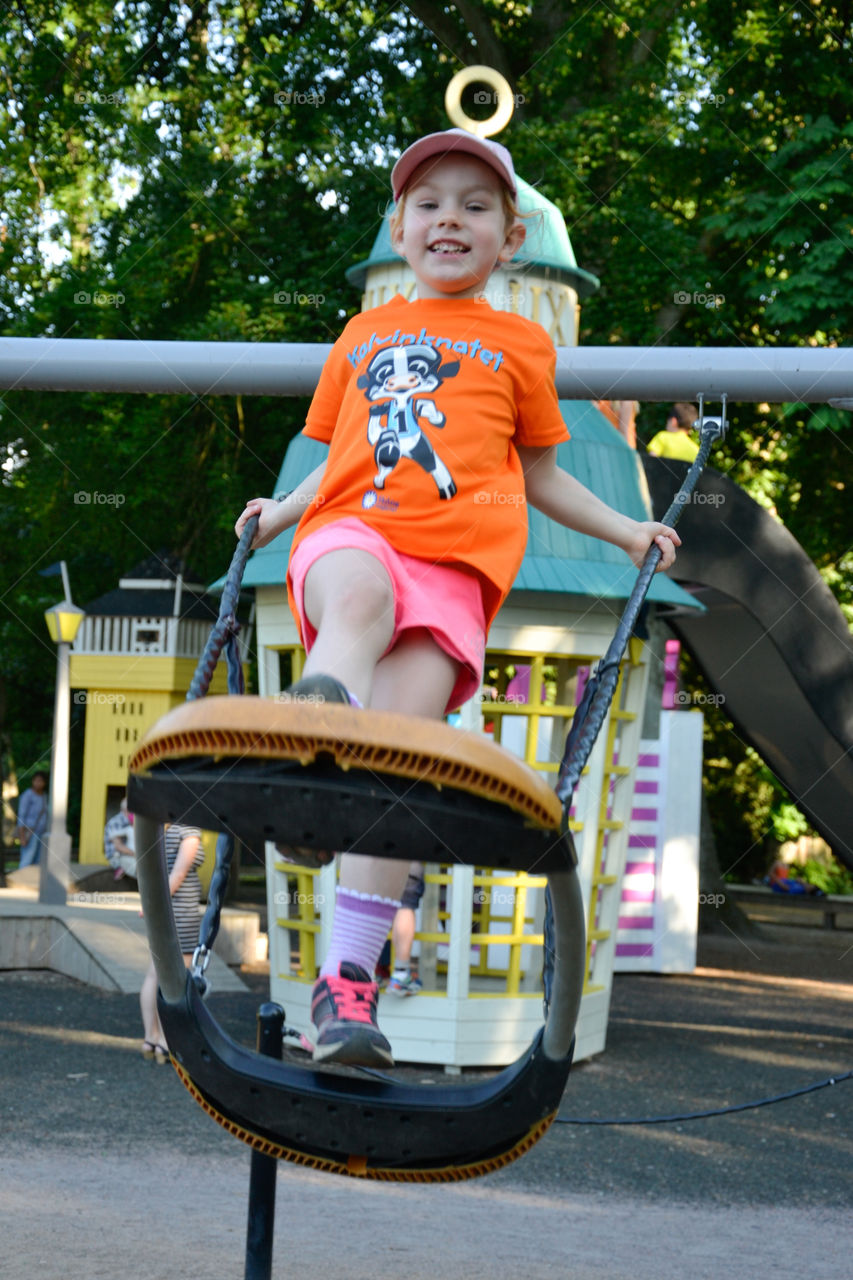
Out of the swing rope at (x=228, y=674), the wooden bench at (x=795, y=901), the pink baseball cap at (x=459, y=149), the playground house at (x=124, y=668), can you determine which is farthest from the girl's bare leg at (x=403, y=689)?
the playground house at (x=124, y=668)

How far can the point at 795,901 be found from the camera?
773 inches

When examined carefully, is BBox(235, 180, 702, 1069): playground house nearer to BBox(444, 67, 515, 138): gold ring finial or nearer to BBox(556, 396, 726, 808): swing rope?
BBox(444, 67, 515, 138): gold ring finial

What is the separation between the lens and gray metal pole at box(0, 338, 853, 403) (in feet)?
12.3

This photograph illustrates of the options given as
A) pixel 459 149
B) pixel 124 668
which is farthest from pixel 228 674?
pixel 124 668

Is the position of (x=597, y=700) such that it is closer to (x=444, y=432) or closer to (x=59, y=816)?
(x=444, y=432)

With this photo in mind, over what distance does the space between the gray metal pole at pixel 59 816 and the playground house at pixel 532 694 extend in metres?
5.48

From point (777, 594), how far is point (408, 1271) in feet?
17.2

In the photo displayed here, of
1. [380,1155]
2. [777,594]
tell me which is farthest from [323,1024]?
[777,594]

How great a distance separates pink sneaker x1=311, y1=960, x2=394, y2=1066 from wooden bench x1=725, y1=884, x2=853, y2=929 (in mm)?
16750

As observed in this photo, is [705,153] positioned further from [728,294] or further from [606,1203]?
[606,1203]

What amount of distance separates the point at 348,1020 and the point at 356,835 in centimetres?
45

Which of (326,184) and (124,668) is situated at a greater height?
(326,184)

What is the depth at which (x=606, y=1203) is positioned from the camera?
6.18m

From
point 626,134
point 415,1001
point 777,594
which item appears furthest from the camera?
point 626,134
